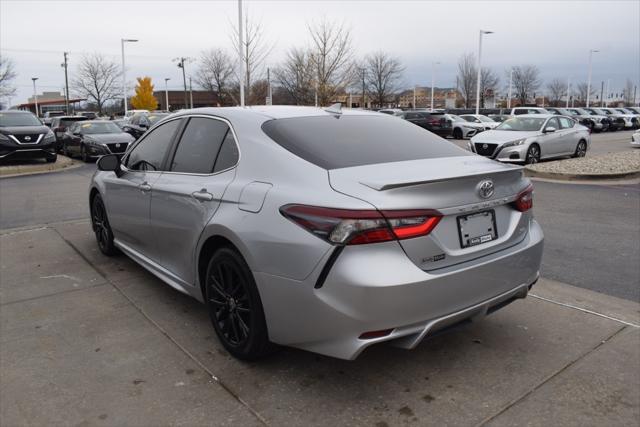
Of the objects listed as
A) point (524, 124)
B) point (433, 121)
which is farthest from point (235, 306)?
point (433, 121)

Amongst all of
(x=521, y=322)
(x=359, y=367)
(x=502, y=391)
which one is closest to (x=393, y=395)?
(x=359, y=367)

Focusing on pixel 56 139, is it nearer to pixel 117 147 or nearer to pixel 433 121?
pixel 117 147

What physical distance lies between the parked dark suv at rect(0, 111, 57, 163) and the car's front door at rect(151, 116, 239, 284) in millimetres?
14177

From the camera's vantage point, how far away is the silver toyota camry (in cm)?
271

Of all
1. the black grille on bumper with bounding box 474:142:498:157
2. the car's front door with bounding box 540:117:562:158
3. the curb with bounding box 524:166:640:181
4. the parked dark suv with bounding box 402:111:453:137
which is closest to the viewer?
the curb with bounding box 524:166:640:181

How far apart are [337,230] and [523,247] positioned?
54.0 inches

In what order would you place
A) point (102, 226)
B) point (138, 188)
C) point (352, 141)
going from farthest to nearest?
point (102, 226) → point (138, 188) → point (352, 141)

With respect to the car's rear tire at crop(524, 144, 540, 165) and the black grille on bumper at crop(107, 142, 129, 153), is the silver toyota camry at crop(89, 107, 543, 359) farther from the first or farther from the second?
the black grille on bumper at crop(107, 142, 129, 153)

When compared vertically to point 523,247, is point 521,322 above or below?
below

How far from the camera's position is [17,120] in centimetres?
1712

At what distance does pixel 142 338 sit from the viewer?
12.6 feet

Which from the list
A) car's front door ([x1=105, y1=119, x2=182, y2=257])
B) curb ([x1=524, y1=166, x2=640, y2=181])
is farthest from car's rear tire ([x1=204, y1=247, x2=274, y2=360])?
curb ([x1=524, y1=166, x2=640, y2=181])

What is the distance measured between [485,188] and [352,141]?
936 millimetres

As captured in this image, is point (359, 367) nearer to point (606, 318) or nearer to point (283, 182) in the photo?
point (283, 182)
